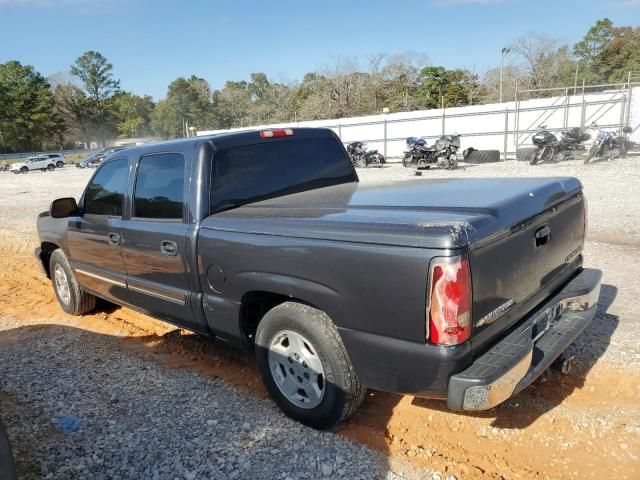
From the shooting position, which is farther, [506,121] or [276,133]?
[506,121]

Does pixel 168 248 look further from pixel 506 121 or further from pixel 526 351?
pixel 506 121

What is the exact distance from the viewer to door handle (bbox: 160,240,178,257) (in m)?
3.48

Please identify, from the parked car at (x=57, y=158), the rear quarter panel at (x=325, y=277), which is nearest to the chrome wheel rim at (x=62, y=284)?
the rear quarter panel at (x=325, y=277)

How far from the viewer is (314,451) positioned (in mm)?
2828

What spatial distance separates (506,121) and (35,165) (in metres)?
38.9

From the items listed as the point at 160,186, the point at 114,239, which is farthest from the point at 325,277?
the point at 114,239

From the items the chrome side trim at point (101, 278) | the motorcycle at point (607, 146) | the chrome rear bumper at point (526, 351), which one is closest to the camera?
the chrome rear bumper at point (526, 351)

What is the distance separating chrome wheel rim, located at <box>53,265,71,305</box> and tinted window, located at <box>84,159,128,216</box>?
117 centimetres

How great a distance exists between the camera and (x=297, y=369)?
3.04 m

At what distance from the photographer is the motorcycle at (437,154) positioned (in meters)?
19.1

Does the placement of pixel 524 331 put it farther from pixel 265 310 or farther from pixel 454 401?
pixel 265 310

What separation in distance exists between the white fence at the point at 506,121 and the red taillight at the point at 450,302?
17618 mm

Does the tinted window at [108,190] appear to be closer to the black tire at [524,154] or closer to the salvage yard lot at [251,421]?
the salvage yard lot at [251,421]

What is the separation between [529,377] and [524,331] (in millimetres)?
252
